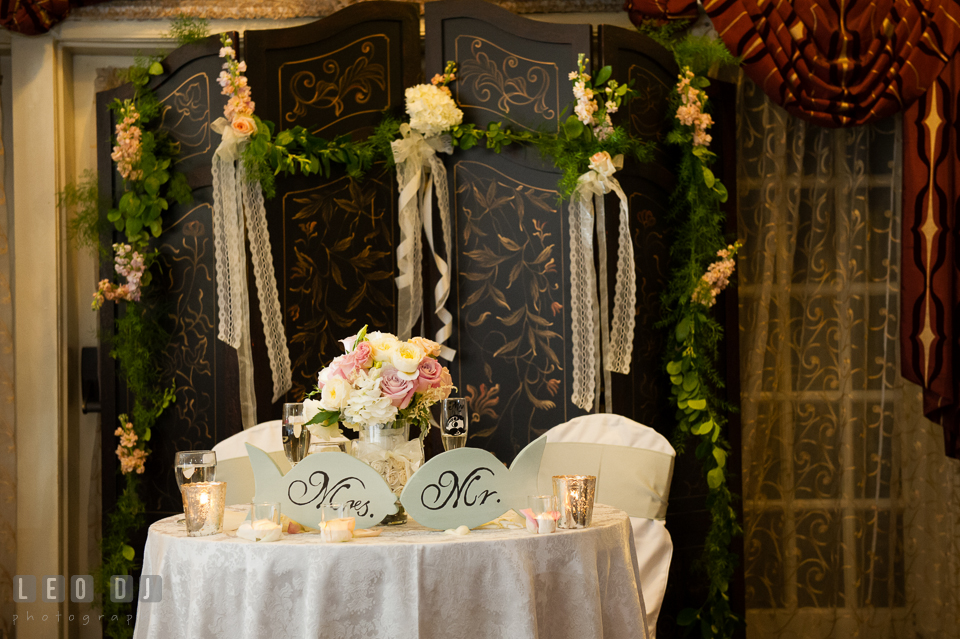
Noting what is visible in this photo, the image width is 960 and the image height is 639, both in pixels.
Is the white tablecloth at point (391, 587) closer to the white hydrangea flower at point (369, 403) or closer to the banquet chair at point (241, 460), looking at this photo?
the white hydrangea flower at point (369, 403)

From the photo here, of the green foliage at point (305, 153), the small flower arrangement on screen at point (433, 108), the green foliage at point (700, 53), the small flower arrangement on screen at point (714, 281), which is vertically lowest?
the small flower arrangement on screen at point (714, 281)

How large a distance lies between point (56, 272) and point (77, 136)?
59 centimetres

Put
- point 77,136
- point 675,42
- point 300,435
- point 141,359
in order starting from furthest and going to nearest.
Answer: point 77,136, point 675,42, point 141,359, point 300,435

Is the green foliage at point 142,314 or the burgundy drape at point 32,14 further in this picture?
the burgundy drape at point 32,14

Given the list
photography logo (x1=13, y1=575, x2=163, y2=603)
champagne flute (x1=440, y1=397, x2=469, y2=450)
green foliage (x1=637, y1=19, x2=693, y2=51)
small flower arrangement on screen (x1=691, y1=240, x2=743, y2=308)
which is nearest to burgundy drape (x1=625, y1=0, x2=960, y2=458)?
green foliage (x1=637, y1=19, x2=693, y2=51)

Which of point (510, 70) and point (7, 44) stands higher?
point (7, 44)

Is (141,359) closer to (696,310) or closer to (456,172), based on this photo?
(456,172)

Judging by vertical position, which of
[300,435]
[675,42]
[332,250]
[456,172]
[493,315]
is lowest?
[300,435]

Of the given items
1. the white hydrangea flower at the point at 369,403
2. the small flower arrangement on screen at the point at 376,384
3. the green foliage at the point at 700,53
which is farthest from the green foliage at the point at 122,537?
the green foliage at the point at 700,53

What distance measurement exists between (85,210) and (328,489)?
2147 millimetres

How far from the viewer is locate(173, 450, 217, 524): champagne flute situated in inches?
62.3

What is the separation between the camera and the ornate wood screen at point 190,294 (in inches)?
111

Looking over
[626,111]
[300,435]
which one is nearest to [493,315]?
[626,111]

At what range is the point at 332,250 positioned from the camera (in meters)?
2.79
